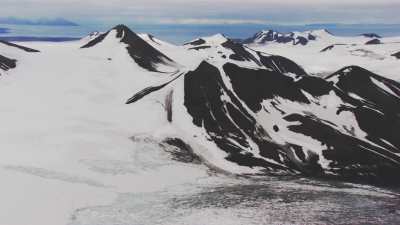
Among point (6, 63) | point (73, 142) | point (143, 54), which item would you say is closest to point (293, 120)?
point (73, 142)

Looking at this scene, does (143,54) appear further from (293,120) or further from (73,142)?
(73,142)

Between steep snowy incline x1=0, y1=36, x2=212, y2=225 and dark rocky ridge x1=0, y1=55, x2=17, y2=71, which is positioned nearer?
steep snowy incline x1=0, y1=36, x2=212, y2=225

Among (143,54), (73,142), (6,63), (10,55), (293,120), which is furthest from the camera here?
(143,54)

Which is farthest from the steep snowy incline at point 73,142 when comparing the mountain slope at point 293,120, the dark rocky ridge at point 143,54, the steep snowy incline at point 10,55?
the mountain slope at point 293,120

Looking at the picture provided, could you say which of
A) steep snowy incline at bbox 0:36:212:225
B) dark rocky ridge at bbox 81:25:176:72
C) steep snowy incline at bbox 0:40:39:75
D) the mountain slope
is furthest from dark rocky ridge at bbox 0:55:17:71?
the mountain slope

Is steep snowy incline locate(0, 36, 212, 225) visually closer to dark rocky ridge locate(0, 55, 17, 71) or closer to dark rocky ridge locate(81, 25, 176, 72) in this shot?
dark rocky ridge locate(0, 55, 17, 71)

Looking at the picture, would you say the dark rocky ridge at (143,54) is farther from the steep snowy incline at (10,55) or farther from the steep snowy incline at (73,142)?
the steep snowy incline at (10,55)

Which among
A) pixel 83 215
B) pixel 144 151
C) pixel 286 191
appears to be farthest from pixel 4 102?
pixel 286 191

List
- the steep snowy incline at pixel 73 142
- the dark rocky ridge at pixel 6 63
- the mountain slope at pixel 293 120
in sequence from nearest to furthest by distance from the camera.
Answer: the steep snowy incline at pixel 73 142, the mountain slope at pixel 293 120, the dark rocky ridge at pixel 6 63

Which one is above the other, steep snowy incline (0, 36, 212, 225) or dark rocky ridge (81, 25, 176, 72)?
dark rocky ridge (81, 25, 176, 72)

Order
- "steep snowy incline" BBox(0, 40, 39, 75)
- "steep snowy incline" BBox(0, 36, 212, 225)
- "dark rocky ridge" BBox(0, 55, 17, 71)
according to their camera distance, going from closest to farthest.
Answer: "steep snowy incline" BBox(0, 36, 212, 225)
"dark rocky ridge" BBox(0, 55, 17, 71)
"steep snowy incline" BBox(0, 40, 39, 75)

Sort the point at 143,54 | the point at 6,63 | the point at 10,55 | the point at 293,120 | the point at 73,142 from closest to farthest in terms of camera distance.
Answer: the point at 73,142, the point at 293,120, the point at 6,63, the point at 10,55, the point at 143,54
